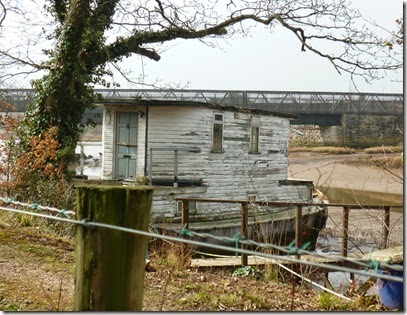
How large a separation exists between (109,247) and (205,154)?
46.5ft

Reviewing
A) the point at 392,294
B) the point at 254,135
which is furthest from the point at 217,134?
the point at 392,294

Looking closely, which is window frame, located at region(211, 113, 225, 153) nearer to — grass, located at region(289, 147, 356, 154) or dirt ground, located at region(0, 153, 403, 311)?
dirt ground, located at region(0, 153, 403, 311)

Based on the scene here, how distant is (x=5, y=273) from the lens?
18.5ft

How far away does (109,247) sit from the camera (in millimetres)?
2686

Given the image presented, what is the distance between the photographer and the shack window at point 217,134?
17.1m

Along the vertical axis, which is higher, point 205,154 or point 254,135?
point 254,135

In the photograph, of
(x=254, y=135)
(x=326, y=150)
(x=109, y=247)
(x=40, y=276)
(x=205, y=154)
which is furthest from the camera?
(x=326, y=150)

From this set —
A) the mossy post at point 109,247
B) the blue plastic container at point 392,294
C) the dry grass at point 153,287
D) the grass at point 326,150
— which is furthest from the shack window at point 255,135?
the grass at point 326,150

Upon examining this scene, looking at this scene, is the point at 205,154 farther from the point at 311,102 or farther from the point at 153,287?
the point at 311,102

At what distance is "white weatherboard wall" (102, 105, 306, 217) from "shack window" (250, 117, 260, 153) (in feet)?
0.61

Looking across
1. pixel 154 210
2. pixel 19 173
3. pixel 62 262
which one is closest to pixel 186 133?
pixel 154 210

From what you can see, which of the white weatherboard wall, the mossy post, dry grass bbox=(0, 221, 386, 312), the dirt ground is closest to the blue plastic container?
dry grass bbox=(0, 221, 386, 312)

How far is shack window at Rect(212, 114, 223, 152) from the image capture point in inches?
672

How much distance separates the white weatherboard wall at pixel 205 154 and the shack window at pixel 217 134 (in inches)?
5.4
